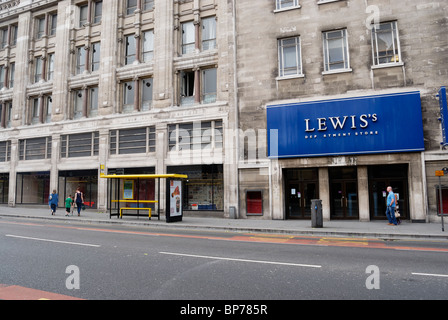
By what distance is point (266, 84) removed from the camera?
18.9 m

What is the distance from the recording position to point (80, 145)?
23906mm

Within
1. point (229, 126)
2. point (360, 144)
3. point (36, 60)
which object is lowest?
point (360, 144)

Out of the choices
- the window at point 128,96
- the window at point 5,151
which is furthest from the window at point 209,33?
the window at point 5,151

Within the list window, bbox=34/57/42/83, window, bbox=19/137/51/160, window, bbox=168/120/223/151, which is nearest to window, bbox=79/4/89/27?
window, bbox=34/57/42/83

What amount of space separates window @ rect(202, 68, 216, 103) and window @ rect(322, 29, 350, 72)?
23.5 ft

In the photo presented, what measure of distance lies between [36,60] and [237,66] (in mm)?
19721

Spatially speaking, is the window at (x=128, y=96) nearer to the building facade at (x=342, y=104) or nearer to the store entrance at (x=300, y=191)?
the building facade at (x=342, y=104)

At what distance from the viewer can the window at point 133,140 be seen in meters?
21.5

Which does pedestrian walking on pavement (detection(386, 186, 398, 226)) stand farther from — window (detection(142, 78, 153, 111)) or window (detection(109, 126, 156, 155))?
window (detection(142, 78, 153, 111))

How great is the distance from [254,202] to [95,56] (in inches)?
689

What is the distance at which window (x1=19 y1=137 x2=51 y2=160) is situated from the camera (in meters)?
25.5

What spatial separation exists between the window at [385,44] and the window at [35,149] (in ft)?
81.2

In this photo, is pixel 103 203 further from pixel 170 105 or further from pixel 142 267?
pixel 142 267
